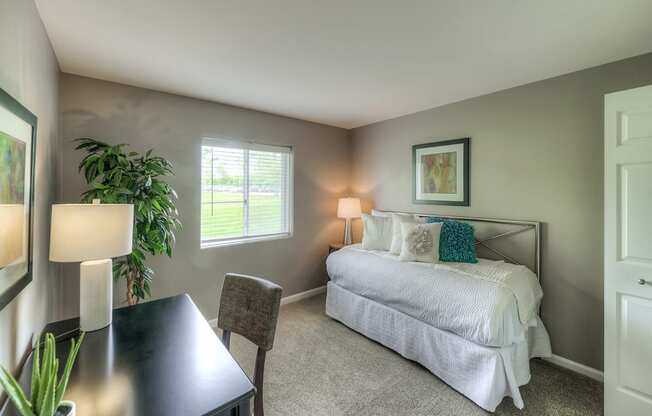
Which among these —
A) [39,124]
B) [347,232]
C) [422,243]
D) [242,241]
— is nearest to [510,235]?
[422,243]

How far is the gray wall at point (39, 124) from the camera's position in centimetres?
107

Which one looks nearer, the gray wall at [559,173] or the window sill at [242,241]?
the gray wall at [559,173]

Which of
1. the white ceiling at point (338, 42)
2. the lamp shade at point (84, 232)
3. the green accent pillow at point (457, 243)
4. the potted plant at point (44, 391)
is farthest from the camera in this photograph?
the green accent pillow at point (457, 243)

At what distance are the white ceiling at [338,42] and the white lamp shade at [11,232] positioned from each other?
1.16 m

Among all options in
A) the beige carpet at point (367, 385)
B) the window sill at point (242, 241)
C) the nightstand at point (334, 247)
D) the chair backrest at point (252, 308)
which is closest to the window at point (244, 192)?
the window sill at point (242, 241)

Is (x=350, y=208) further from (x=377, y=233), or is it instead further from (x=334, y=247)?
(x=377, y=233)

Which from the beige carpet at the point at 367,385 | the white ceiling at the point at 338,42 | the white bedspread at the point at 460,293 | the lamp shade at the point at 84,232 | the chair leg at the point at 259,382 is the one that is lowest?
the beige carpet at the point at 367,385

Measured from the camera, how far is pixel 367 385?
6.93 feet

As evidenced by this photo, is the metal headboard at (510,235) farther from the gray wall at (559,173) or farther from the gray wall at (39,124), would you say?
the gray wall at (39,124)

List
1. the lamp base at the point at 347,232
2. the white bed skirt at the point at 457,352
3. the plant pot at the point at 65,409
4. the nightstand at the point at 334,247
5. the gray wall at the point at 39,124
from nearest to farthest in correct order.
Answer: the plant pot at the point at 65,409 → the gray wall at the point at 39,124 → the white bed skirt at the point at 457,352 → the nightstand at the point at 334,247 → the lamp base at the point at 347,232

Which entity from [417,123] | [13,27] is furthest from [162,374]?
[417,123]

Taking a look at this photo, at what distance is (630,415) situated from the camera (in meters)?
1.71

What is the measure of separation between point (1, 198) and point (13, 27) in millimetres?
753

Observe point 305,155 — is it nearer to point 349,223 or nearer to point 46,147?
point 349,223
